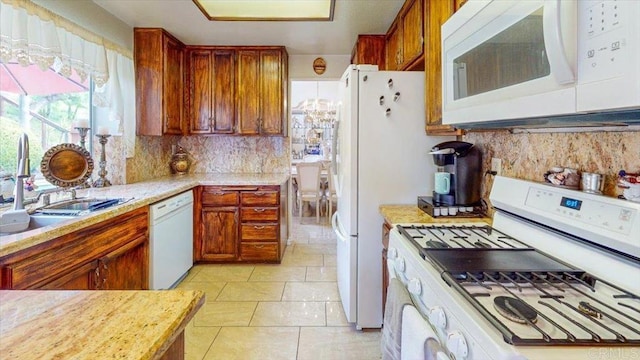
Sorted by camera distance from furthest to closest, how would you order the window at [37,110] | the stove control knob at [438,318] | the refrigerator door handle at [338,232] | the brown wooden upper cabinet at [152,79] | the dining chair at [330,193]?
the dining chair at [330,193] → the brown wooden upper cabinet at [152,79] → the refrigerator door handle at [338,232] → the window at [37,110] → the stove control knob at [438,318]

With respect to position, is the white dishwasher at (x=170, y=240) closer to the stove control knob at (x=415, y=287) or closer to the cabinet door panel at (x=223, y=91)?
the cabinet door panel at (x=223, y=91)

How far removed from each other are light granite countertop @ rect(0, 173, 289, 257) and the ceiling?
59.7 inches

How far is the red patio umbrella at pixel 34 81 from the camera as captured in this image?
2344 millimetres

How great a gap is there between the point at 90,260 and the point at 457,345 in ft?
6.26

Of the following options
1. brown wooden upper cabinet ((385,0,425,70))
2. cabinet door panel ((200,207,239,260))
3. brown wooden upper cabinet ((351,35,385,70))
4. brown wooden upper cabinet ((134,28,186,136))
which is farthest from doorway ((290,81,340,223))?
brown wooden upper cabinet ((385,0,425,70))

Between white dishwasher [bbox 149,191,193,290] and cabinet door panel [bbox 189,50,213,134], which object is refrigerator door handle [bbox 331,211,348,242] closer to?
white dishwasher [bbox 149,191,193,290]

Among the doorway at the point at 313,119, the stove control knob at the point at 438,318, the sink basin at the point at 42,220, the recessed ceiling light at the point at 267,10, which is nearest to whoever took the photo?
the stove control knob at the point at 438,318

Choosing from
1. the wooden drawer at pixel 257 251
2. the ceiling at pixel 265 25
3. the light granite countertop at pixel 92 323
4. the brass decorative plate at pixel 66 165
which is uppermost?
the ceiling at pixel 265 25

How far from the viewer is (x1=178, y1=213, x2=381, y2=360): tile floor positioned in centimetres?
224

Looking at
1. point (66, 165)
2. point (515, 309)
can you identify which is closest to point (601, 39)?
point (515, 309)

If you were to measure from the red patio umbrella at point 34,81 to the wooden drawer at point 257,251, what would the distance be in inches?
82.0

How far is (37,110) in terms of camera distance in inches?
102

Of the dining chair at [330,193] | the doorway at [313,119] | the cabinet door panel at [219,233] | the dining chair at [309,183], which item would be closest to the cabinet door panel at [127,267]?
the cabinet door panel at [219,233]

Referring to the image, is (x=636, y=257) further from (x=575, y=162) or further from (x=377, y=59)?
(x=377, y=59)
